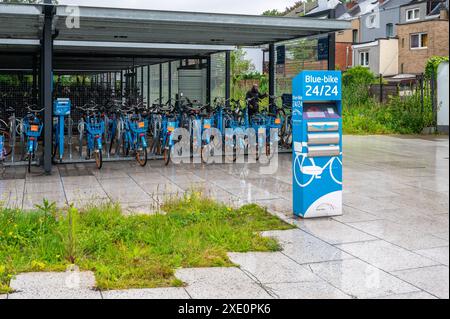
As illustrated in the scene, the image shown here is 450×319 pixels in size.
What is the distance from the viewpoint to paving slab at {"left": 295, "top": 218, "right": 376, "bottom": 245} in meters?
6.16

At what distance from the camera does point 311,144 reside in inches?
281

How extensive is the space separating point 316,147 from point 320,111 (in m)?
0.46

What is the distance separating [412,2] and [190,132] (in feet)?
136

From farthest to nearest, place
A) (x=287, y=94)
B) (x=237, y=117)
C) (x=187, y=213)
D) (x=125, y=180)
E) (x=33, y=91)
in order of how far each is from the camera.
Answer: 1. (x=33, y=91)
2. (x=287, y=94)
3. (x=237, y=117)
4. (x=125, y=180)
5. (x=187, y=213)

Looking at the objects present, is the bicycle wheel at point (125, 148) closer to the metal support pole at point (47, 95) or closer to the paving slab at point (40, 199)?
the metal support pole at point (47, 95)

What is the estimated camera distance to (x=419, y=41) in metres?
44.9

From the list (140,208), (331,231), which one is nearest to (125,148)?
(140,208)

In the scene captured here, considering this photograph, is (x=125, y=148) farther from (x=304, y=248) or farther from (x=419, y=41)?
(x=419, y=41)

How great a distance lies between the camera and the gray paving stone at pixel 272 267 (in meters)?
4.87

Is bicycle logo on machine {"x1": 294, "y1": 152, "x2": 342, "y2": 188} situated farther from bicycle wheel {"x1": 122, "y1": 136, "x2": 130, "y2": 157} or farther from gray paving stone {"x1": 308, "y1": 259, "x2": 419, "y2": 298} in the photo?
bicycle wheel {"x1": 122, "y1": 136, "x2": 130, "y2": 157}

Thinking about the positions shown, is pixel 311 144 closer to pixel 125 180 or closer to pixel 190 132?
pixel 125 180

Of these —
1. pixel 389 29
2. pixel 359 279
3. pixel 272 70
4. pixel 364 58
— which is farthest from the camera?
pixel 389 29

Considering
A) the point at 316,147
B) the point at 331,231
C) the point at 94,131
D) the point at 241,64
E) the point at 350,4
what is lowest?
the point at 331,231
